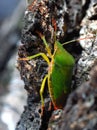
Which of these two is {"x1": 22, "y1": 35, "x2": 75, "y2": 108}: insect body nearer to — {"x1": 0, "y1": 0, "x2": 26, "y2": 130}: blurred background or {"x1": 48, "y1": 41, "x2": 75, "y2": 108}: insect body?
{"x1": 48, "y1": 41, "x2": 75, "y2": 108}: insect body

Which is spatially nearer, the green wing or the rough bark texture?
the green wing

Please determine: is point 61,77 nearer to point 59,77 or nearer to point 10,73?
point 59,77

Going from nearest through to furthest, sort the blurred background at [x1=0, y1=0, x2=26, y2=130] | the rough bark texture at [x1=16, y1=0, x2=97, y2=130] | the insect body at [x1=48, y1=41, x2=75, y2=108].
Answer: the insect body at [x1=48, y1=41, x2=75, y2=108] < the rough bark texture at [x1=16, y1=0, x2=97, y2=130] < the blurred background at [x1=0, y1=0, x2=26, y2=130]

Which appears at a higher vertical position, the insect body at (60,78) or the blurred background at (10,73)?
the blurred background at (10,73)

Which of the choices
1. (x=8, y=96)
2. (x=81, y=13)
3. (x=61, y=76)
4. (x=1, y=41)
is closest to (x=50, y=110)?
(x=61, y=76)

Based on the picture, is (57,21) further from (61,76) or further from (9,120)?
(9,120)

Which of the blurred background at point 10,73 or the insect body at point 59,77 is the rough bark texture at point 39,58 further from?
the blurred background at point 10,73

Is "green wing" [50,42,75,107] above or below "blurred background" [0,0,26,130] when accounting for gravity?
below

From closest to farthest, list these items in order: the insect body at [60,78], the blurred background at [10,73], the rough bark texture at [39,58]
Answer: the insect body at [60,78] → the rough bark texture at [39,58] → the blurred background at [10,73]

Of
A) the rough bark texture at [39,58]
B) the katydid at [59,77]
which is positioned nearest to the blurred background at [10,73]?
the rough bark texture at [39,58]

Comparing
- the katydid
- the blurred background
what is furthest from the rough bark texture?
the blurred background
